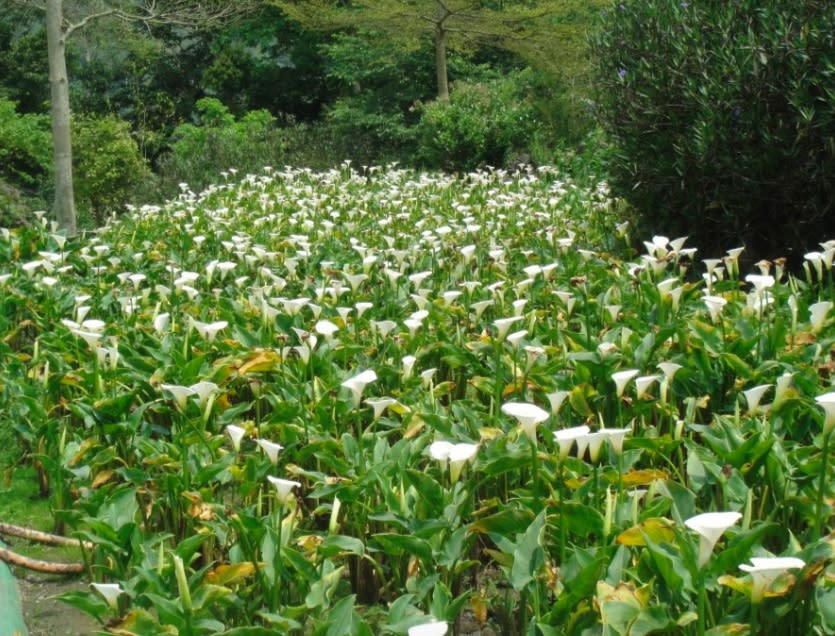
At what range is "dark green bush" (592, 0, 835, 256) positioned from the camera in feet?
17.3

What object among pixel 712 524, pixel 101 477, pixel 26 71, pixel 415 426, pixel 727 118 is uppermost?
pixel 26 71

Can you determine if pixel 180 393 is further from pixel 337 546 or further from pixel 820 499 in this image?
pixel 820 499

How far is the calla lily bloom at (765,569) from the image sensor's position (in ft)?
5.59

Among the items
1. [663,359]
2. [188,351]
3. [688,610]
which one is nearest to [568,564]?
[688,610]

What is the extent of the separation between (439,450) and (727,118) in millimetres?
3740

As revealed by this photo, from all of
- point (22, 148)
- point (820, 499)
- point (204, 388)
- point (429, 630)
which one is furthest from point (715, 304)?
point (22, 148)

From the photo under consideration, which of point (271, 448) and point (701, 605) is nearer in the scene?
point (701, 605)

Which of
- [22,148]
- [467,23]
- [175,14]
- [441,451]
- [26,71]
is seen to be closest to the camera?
[441,451]

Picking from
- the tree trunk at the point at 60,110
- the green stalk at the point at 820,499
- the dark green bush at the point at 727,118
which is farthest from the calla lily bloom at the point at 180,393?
the tree trunk at the point at 60,110

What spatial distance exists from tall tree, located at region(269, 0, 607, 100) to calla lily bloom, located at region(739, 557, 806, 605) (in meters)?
14.5

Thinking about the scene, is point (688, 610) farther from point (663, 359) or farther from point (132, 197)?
point (132, 197)

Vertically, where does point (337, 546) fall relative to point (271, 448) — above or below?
below

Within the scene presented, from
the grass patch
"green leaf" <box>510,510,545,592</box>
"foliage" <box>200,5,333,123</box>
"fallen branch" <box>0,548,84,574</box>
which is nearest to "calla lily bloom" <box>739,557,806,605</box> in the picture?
"green leaf" <box>510,510,545,592</box>

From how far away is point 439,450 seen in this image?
241 centimetres
